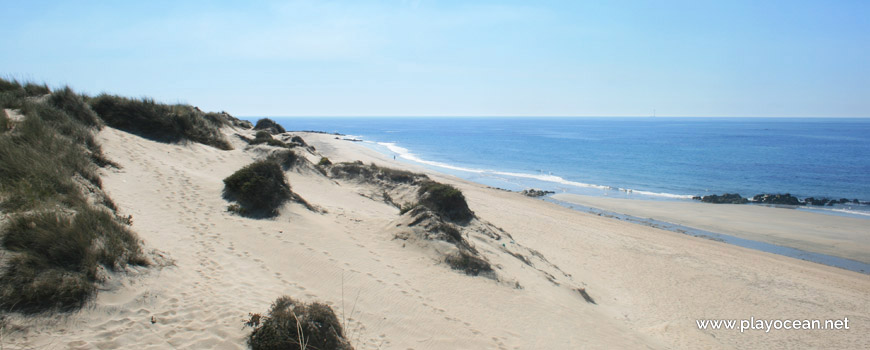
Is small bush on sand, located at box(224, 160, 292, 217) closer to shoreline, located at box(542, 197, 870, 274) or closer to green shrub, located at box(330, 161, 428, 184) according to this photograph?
green shrub, located at box(330, 161, 428, 184)

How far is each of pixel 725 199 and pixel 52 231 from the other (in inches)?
1568

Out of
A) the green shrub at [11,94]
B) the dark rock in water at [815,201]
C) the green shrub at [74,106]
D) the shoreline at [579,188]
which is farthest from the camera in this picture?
the dark rock in water at [815,201]

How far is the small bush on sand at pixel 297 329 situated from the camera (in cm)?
506

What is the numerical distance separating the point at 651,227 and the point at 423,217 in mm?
18074

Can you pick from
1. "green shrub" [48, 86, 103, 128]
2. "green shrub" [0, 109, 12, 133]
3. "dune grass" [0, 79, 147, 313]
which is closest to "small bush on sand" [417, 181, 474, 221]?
"dune grass" [0, 79, 147, 313]

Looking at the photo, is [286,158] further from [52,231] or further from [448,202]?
[52,231]

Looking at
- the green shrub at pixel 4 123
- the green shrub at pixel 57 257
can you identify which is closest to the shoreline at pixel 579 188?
the green shrub at pixel 4 123

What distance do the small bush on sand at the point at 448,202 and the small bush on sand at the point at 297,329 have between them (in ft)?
34.5

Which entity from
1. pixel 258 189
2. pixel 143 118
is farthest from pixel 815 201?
pixel 143 118

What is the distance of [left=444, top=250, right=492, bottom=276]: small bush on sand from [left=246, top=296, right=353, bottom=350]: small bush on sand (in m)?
4.64

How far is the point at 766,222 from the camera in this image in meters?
26.1

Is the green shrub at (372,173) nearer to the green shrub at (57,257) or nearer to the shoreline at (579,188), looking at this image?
the green shrub at (57,257)

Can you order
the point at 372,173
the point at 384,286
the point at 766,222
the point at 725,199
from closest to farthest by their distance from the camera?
the point at 384,286 → the point at 372,173 → the point at 766,222 → the point at 725,199

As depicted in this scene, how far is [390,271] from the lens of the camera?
912 cm
